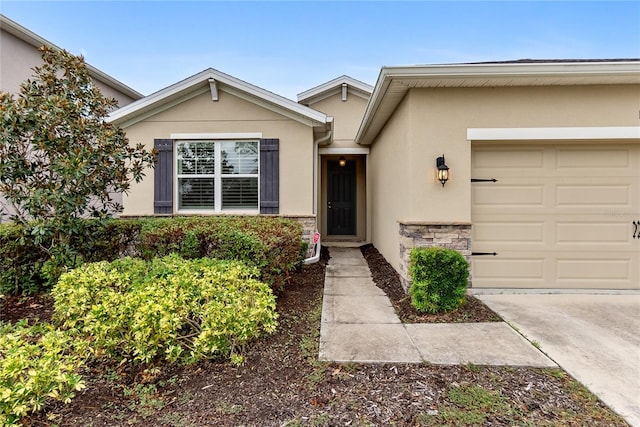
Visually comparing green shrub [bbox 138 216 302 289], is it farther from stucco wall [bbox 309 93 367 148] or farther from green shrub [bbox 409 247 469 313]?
stucco wall [bbox 309 93 367 148]

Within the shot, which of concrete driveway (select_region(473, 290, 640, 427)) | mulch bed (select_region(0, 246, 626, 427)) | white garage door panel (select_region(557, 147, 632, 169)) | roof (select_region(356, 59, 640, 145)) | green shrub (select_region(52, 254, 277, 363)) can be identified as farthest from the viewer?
white garage door panel (select_region(557, 147, 632, 169))

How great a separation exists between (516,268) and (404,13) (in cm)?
709

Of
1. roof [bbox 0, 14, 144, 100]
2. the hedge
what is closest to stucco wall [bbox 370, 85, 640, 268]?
the hedge

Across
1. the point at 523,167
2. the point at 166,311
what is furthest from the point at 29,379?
the point at 523,167

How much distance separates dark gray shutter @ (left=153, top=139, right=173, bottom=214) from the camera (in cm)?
701

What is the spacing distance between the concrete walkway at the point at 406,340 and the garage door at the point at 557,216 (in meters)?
1.58

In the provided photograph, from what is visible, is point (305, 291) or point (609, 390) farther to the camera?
point (305, 291)

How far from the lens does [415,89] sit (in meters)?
4.43

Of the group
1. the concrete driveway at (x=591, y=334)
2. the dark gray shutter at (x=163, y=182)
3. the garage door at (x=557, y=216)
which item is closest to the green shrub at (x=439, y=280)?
the concrete driveway at (x=591, y=334)

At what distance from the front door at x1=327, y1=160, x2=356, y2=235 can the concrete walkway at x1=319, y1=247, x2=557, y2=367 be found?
5834 mm

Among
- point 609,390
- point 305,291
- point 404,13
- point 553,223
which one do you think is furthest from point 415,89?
point 404,13

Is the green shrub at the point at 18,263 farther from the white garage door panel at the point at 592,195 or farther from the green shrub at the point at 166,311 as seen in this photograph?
the white garage door panel at the point at 592,195

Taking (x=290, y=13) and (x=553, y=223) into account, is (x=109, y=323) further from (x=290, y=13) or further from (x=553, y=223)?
(x=290, y=13)

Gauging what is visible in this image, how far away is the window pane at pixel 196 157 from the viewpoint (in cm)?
714
